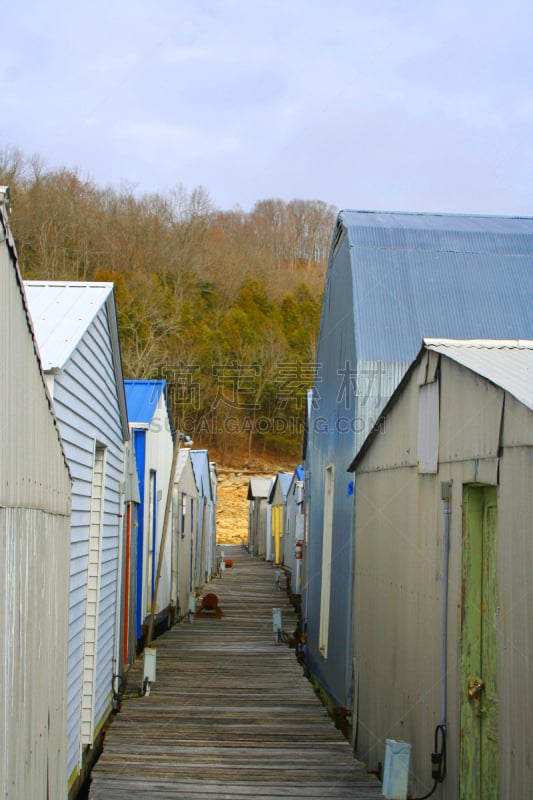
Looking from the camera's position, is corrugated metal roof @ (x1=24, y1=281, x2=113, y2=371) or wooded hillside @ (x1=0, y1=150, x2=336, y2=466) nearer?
corrugated metal roof @ (x1=24, y1=281, x2=113, y2=371)

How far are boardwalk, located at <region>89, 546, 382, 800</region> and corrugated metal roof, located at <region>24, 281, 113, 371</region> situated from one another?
3.69m

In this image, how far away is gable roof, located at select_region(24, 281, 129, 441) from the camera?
696cm

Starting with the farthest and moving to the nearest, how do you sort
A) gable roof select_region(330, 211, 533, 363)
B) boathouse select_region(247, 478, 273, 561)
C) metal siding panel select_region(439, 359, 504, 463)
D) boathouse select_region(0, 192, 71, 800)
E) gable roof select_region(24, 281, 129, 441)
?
1. boathouse select_region(247, 478, 273, 561)
2. gable roof select_region(330, 211, 533, 363)
3. gable roof select_region(24, 281, 129, 441)
4. metal siding panel select_region(439, 359, 504, 463)
5. boathouse select_region(0, 192, 71, 800)

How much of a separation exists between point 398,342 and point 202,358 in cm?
5060

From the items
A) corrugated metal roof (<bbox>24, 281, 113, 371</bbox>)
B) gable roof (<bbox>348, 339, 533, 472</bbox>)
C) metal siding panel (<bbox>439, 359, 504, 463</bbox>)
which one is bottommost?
metal siding panel (<bbox>439, 359, 504, 463</bbox>)

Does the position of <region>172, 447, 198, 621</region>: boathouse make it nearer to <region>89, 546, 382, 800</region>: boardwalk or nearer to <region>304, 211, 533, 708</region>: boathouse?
<region>89, 546, 382, 800</region>: boardwalk

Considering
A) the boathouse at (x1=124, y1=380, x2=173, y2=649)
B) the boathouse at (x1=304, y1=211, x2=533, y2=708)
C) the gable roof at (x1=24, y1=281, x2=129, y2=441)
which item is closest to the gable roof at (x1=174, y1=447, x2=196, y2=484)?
the boathouse at (x1=124, y1=380, x2=173, y2=649)

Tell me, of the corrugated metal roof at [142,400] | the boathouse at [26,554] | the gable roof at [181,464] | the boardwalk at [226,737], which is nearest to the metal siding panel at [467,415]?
the boathouse at [26,554]

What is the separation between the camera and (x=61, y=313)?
25.9ft

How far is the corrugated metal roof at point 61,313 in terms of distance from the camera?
6980 millimetres

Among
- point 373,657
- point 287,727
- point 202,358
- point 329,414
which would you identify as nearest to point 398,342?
point 329,414

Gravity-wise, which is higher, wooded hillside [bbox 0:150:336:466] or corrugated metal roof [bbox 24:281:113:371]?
wooded hillside [bbox 0:150:336:466]

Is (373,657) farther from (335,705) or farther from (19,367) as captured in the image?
(19,367)

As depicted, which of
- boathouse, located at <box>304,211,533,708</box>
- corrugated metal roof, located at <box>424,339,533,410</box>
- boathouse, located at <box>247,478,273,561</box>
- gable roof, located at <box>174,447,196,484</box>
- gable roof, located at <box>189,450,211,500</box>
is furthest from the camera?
boathouse, located at <box>247,478,273,561</box>
